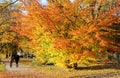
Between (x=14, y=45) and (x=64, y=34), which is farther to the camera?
(x=14, y=45)

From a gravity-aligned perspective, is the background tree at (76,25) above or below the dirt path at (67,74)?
above

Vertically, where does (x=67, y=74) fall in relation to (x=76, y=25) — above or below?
below

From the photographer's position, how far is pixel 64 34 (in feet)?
94.4

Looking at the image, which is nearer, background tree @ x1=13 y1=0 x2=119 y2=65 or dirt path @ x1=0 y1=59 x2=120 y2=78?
dirt path @ x1=0 y1=59 x2=120 y2=78

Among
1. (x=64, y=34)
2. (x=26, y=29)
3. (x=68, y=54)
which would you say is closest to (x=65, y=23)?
(x=64, y=34)

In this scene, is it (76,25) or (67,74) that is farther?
(76,25)

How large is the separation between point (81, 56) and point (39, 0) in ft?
20.7

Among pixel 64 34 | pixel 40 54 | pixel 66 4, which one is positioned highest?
pixel 66 4

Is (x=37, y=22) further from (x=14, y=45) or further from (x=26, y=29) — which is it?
(x=14, y=45)

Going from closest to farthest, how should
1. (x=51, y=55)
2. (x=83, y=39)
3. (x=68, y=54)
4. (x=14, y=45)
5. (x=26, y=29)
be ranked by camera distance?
(x=83, y=39)
(x=68, y=54)
(x=51, y=55)
(x=26, y=29)
(x=14, y=45)

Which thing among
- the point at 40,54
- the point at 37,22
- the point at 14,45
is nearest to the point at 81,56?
the point at 37,22

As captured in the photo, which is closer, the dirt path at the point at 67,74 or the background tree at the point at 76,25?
the dirt path at the point at 67,74

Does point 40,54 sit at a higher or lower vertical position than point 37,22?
lower

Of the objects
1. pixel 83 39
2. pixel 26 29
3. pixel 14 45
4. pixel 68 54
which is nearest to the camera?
pixel 83 39
